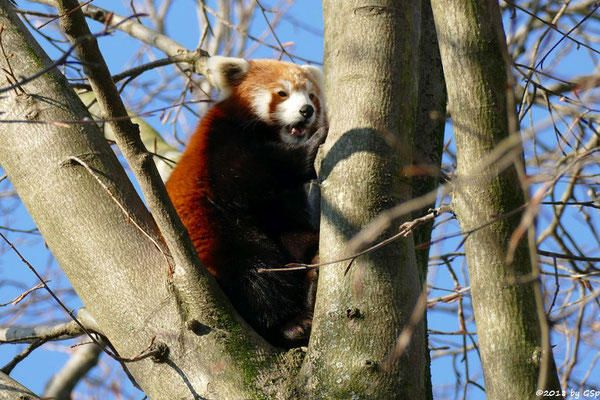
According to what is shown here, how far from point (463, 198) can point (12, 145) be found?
191 centimetres

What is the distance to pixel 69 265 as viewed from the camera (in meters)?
2.78

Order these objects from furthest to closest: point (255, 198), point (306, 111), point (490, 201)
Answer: point (306, 111)
point (255, 198)
point (490, 201)

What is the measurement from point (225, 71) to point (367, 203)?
2.99 meters

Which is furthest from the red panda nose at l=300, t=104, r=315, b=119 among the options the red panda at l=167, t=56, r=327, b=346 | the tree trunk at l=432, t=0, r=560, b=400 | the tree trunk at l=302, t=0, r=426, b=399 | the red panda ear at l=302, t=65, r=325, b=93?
the tree trunk at l=432, t=0, r=560, b=400

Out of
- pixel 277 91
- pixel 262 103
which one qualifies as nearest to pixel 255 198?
pixel 262 103

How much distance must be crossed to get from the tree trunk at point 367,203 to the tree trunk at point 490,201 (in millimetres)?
348

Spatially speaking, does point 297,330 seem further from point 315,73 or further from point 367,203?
point 315,73

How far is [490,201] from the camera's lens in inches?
87.3

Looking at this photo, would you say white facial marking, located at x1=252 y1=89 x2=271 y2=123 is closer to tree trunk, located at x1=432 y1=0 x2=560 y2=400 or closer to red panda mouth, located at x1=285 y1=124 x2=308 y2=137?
red panda mouth, located at x1=285 y1=124 x2=308 y2=137

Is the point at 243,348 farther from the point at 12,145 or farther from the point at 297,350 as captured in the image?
the point at 12,145

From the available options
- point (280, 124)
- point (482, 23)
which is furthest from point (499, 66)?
point (280, 124)

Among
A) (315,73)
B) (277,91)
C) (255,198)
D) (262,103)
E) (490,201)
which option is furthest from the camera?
(315,73)

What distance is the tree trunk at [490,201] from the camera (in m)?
2.16

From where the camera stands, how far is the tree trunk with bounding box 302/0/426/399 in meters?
2.40
